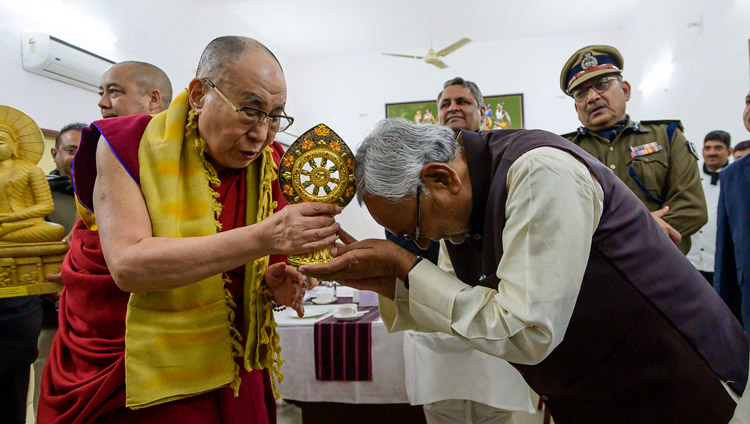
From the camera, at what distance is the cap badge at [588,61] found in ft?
8.67

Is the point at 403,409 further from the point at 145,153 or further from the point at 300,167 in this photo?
the point at 145,153

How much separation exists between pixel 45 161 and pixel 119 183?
393 cm

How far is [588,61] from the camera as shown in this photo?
266 centimetres

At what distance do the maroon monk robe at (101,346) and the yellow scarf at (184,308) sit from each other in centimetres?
6

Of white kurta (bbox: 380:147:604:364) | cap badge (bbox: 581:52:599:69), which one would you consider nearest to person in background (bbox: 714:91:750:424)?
cap badge (bbox: 581:52:599:69)

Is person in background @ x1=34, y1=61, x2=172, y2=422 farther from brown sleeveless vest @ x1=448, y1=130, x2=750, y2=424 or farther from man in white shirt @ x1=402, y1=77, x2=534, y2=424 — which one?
man in white shirt @ x1=402, y1=77, x2=534, y2=424

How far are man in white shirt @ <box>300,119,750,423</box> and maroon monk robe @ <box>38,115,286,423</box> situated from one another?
0.54m

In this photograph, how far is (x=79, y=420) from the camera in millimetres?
1269

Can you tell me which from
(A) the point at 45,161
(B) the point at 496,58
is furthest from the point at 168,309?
(B) the point at 496,58

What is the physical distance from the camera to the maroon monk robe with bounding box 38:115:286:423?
1280mm

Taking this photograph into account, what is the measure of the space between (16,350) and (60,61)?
308 cm

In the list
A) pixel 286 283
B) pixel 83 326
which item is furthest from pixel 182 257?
pixel 83 326

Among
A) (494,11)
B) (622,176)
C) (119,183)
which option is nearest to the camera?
(119,183)

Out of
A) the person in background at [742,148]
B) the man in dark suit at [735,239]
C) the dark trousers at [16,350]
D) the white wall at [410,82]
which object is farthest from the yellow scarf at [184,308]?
the white wall at [410,82]
